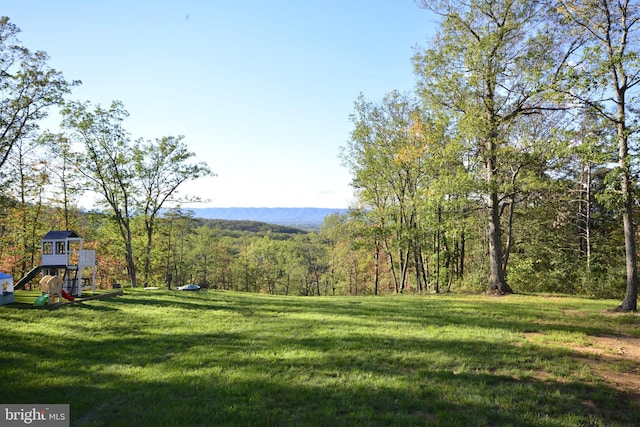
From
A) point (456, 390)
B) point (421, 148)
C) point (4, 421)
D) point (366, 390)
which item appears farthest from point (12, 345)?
point (421, 148)

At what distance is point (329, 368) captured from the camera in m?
6.85

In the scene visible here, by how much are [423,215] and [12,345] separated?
721 inches

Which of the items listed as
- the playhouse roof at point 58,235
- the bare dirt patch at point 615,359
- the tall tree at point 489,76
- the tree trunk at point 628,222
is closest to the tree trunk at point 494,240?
the tall tree at point 489,76

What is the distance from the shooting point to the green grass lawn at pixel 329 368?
16.7ft

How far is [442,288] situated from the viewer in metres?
28.1

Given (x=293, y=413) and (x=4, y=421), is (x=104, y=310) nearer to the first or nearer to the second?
(x=4, y=421)

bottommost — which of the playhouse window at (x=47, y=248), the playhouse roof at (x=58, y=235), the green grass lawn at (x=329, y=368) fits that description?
the green grass lawn at (x=329, y=368)

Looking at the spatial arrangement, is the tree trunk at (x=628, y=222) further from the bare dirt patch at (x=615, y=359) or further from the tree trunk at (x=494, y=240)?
the tree trunk at (x=494, y=240)

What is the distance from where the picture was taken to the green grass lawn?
5.09 m

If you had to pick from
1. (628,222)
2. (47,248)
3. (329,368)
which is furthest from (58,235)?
(628,222)

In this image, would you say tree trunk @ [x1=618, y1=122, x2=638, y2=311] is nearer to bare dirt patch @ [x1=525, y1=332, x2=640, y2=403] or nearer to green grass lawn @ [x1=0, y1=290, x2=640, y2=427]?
green grass lawn @ [x1=0, y1=290, x2=640, y2=427]

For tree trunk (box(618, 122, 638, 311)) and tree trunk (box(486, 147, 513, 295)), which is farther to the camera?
tree trunk (box(486, 147, 513, 295))

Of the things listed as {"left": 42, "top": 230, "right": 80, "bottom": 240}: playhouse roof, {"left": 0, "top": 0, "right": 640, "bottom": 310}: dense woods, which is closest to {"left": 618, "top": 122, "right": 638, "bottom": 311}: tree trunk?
{"left": 0, "top": 0, "right": 640, "bottom": 310}: dense woods

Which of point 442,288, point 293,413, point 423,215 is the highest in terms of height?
point 423,215
